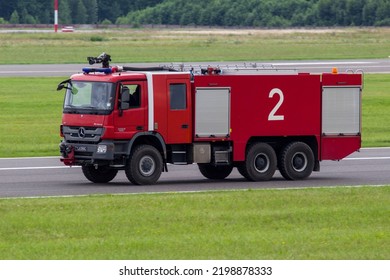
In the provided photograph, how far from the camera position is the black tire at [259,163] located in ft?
79.4

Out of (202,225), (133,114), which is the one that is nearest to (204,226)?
(202,225)

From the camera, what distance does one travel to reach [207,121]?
23.9 metres

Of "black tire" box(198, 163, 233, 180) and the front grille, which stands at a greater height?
the front grille

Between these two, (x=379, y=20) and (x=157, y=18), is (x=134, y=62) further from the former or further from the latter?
(x=157, y=18)

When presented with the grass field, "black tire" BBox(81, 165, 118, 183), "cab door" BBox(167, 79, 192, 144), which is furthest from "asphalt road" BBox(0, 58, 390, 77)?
"cab door" BBox(167, 79, 192, 144)

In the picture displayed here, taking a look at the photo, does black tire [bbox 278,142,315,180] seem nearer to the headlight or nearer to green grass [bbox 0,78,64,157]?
the headlight

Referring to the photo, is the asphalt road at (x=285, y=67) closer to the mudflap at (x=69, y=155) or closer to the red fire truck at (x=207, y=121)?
the red fire truck at (x=207, y=121)

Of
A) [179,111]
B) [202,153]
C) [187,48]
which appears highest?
[179,111]

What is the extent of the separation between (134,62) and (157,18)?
88099mm

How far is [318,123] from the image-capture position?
24.9 m

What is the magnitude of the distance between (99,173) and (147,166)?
4.62 feet

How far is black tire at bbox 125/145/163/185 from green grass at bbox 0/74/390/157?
24.3 ft

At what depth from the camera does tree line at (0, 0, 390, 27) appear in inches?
5320

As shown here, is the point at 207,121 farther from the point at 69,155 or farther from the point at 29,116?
the point at 29,116
